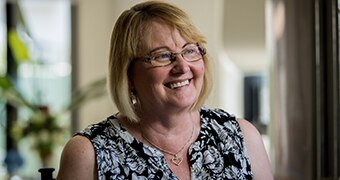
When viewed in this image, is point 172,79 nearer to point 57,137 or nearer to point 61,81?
point 57,137

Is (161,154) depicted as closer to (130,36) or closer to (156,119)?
(156,119)

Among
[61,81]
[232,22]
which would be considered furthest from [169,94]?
[61,81]

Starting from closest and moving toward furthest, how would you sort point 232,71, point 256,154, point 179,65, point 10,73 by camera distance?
point 179,65, point 256,154, point 232,71, point 10,73

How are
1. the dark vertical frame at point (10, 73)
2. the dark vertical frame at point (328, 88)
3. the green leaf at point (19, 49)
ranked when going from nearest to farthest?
the dark vertical frame at point (328, 88), the green leaf at point (19, 49), the dark vertical frame at point (10, 73)

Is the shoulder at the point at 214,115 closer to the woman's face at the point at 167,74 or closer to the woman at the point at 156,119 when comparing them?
the woman at the point at 156,119

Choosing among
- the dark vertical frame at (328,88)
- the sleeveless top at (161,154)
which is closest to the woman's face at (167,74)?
the sleeveless top at (161,154)

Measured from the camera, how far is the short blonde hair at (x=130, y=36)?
154 cm

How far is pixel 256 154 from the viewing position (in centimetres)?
171

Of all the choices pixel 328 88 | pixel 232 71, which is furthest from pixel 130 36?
pixel 232 71

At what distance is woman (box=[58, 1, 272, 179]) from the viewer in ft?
5.01

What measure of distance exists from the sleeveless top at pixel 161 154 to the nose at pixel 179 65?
222mm

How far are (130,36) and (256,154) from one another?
475mm

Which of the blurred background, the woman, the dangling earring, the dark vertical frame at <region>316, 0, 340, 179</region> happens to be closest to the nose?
the woman

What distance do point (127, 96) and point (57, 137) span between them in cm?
294
